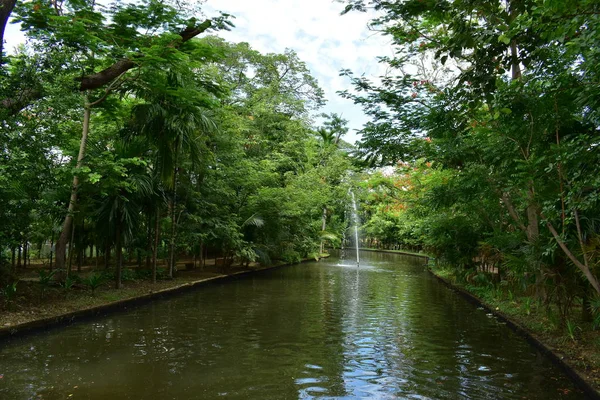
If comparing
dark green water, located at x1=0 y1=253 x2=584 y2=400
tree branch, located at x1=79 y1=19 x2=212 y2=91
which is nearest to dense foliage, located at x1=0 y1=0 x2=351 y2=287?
tree branch, located at x1=79 y1=19 x2=212 y2=91

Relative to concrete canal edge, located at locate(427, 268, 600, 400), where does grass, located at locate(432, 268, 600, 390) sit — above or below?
above

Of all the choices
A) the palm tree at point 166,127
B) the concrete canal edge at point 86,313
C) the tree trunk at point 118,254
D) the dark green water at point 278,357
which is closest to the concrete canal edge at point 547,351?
the dark green water at point 278,357

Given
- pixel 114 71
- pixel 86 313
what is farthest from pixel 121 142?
pixel 86 313

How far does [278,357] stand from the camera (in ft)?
21.7

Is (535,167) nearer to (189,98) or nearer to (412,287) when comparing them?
(189,98)

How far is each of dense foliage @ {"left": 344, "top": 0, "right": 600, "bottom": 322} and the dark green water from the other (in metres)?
1.70

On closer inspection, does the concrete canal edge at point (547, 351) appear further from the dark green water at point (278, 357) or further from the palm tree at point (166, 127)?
the palm tree at point (166, 127)

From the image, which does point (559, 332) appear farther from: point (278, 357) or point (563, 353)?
point (278, 357)

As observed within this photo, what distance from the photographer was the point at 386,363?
6.47 meters

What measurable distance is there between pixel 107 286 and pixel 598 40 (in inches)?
475

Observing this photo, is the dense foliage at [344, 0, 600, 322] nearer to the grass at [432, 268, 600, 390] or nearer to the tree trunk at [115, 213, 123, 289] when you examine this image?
the grass at [432, 268, 600, 390]

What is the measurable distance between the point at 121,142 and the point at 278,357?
8350mm

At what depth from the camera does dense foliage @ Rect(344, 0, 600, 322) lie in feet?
15.5

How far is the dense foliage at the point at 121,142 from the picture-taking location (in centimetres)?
847
